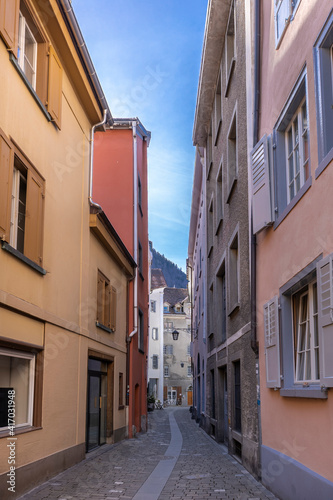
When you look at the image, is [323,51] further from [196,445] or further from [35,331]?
[196,445]

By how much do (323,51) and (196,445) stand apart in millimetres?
11875

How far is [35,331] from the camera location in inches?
328

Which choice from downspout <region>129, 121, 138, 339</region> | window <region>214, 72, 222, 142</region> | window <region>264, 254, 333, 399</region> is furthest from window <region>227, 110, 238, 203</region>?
downspout <region>129, 121, 138, 339</region>

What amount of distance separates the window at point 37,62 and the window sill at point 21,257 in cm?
245

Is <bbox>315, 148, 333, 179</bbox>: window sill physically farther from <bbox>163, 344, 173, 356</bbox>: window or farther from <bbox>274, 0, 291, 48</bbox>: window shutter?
<bbox>163, 344, 173, 356</bbox>: window

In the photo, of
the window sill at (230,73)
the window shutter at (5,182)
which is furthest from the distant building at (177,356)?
the window shutter at (5,182)

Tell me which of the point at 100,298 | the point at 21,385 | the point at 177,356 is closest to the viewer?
the point at 21,385

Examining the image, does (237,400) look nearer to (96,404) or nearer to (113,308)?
(96,404)

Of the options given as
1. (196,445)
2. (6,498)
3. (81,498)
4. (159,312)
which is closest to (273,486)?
(81,498)

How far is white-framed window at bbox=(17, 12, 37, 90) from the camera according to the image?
27.5 ft

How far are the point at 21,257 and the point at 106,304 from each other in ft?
23.7

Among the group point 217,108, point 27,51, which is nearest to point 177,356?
point 217,108

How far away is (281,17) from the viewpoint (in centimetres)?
790

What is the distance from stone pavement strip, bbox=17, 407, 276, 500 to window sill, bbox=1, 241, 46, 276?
9.90 feet
